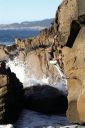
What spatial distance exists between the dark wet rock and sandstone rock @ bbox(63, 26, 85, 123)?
13.9 feet

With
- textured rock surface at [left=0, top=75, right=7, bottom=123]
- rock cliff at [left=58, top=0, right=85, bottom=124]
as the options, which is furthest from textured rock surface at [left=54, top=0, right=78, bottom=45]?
textured rock surface at [left=0, top=75, right=7, bottom=123]

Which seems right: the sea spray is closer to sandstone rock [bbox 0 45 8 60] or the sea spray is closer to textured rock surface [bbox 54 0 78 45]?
sandstone rock [bbox 0 45 8 60]

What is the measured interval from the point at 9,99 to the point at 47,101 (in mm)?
2107

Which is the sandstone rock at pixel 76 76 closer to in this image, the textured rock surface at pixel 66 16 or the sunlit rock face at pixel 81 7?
the textured rock surface at pixel 66 16

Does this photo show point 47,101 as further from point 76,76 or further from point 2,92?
point 76,76

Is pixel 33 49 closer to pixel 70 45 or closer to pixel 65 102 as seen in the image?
pixel 65 102

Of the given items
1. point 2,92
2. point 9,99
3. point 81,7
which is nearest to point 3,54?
point 9,99

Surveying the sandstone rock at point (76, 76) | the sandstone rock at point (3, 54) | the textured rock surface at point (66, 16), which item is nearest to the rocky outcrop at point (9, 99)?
the sandstone rock at point (76, 76)

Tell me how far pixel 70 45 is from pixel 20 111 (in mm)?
5337

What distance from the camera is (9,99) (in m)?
18.5

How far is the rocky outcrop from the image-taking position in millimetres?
17750

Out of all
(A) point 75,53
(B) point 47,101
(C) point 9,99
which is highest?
→ (A) point 75,53

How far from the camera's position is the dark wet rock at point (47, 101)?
20156mm

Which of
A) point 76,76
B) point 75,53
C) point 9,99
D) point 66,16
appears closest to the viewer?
point 75,53
